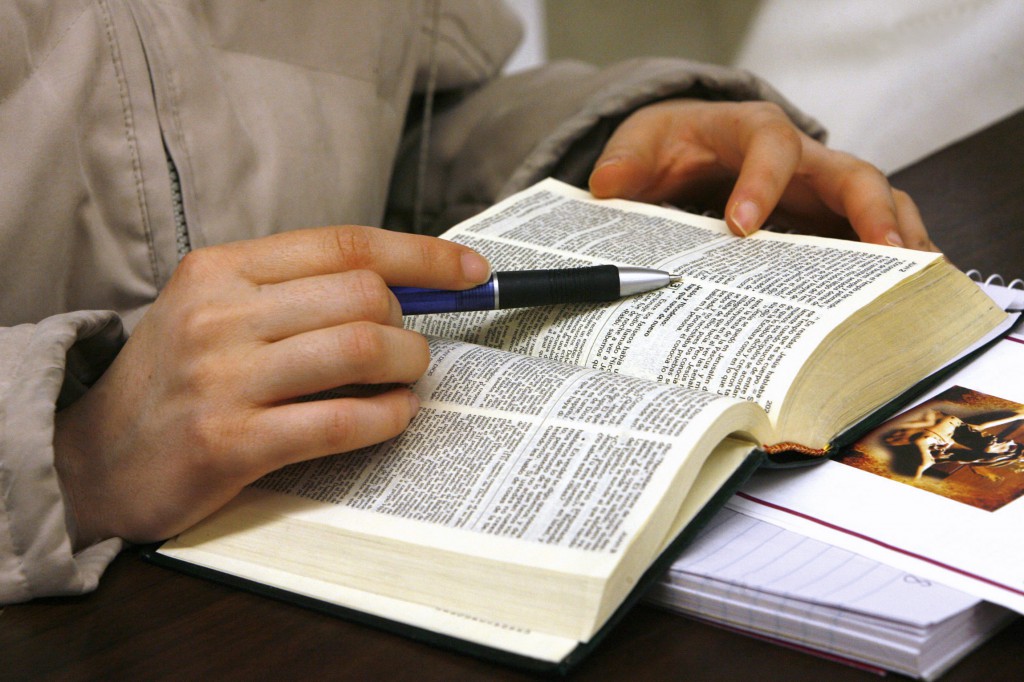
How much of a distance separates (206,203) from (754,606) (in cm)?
53

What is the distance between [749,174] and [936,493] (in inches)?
12.4

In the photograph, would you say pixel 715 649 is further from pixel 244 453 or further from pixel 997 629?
pixel 244 453

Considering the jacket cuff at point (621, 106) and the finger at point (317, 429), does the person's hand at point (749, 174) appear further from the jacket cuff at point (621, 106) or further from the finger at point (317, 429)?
the finger at point (317, 429)

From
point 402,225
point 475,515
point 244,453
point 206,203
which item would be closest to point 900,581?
point 475,515

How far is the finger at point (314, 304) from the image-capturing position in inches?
17.4

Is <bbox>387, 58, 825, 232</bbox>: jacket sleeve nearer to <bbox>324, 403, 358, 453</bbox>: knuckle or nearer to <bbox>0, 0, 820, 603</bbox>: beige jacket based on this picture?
<bbox>0, 0, 820, 603</bbox>: beige jacket

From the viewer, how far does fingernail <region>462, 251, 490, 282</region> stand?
0.51 meters

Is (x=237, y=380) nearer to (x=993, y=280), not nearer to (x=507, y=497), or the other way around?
(x=507, y=497)

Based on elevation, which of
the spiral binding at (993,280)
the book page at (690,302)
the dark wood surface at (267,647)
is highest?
the book page at (690,302)

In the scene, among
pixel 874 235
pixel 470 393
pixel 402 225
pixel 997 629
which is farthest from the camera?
pixel 402 225

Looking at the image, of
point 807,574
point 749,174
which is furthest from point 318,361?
point 749,174

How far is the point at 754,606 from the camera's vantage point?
1.19 ft

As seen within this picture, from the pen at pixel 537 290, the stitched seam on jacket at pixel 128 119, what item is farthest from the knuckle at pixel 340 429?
the stitched seam on jacket at pixel 128 119

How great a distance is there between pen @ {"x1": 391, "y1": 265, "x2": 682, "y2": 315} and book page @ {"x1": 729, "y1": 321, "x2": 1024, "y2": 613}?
0.49 ft
